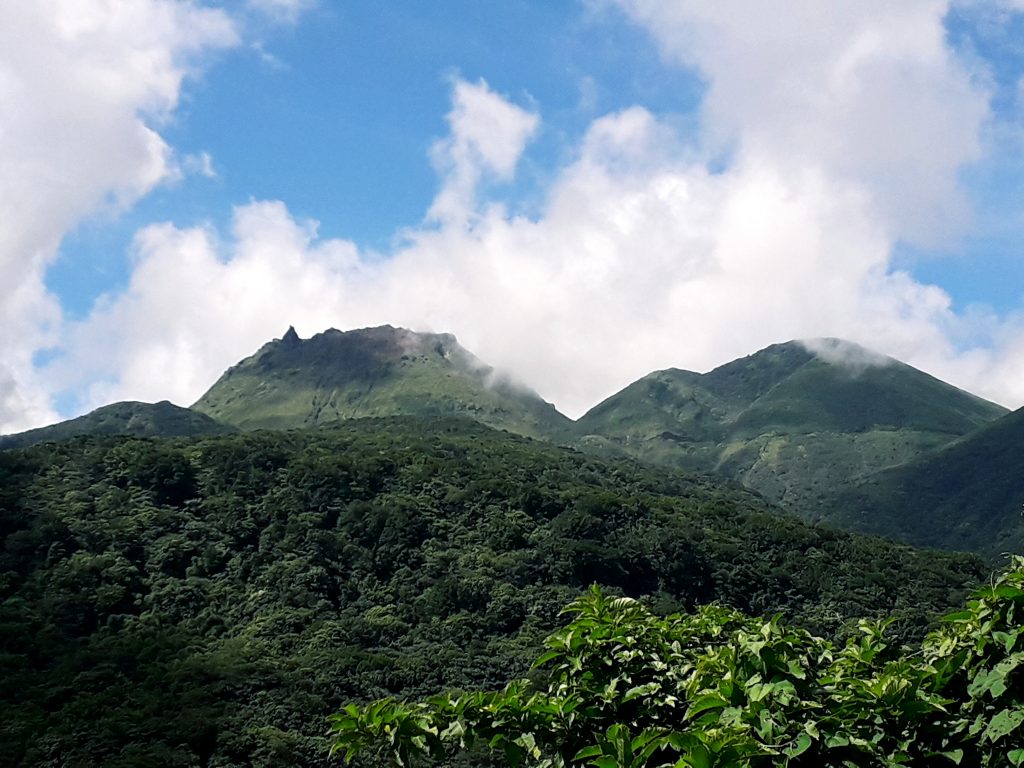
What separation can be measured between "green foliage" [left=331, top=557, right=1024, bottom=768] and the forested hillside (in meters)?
51.4

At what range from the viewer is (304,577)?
89250 millimetres

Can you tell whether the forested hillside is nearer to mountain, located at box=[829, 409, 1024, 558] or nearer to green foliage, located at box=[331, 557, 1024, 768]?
green foliage, located at box=[331, 557, 1024, 768]

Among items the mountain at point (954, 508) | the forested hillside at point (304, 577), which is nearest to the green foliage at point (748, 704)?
the forested hillside at point (304, 577)

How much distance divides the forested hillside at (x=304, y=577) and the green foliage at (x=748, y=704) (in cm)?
5141

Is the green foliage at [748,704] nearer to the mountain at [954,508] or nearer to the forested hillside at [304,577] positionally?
the forested hillside at [304,577]

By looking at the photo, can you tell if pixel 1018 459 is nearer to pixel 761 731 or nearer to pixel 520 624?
pixel 520 624

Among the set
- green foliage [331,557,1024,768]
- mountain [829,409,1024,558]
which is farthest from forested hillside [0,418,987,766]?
mountain [829,409,1024,558]

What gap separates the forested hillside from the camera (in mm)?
60656

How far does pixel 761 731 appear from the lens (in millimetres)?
5191

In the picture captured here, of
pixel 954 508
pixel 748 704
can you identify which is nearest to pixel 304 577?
pixel 748 704

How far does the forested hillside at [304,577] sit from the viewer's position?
199 ft

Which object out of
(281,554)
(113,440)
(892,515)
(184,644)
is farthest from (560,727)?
(892,515)

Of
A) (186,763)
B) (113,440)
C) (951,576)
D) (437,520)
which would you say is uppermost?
(113,440)

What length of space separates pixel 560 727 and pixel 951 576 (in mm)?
Answer: 104540
